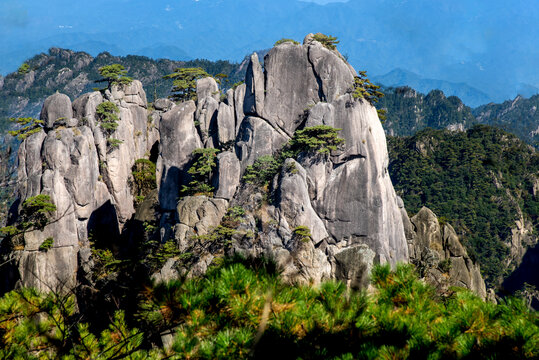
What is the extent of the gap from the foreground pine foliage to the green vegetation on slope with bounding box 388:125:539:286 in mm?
55708

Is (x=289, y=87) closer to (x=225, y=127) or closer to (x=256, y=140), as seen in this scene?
(x=256, y=140)

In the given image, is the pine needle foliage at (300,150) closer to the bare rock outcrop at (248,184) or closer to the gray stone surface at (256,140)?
the bare rock outcrop at (248,184)

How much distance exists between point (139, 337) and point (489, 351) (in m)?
4.76

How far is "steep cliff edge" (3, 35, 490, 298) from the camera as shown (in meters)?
24.7

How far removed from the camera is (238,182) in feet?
89.5

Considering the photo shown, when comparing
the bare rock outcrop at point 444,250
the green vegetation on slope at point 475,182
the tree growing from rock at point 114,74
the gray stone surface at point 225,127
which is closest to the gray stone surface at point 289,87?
the gray stone surface at point 225,127

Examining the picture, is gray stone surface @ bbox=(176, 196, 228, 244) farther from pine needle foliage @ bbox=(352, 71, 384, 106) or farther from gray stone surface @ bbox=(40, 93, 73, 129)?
gray stone surface @ bbox=(40, 93, 73, 129)

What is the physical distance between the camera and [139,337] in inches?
229

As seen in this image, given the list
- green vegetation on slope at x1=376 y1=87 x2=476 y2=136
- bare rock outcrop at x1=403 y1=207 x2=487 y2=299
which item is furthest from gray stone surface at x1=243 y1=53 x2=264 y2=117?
green vegetation on slope at x1=376 y1=87 x2=476 y2=136

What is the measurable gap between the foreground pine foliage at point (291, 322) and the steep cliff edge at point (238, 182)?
17.2m

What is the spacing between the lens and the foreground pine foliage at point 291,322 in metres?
4.75

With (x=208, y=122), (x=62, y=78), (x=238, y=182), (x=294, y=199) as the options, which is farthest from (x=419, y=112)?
(x=294, y=199)

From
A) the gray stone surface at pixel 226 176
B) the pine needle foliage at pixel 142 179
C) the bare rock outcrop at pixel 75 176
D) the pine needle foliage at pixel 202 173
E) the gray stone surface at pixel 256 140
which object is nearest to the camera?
the gray stone surface at pixel 226 176

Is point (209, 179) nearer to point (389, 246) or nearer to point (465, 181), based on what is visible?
point (389, 246)
